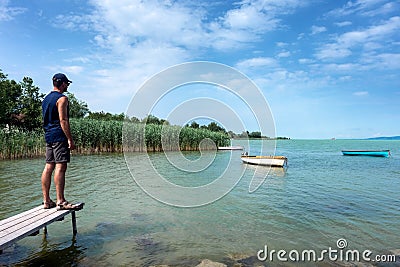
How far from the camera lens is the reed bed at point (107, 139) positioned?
21.6m

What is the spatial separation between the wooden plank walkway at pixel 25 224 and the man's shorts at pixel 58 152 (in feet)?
2.97

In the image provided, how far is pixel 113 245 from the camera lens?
18.6 ft

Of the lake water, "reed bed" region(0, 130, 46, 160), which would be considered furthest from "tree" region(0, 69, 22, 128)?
the lake water

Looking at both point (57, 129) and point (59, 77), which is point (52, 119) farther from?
point (59, 77)

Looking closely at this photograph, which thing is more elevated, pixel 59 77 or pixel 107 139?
pixel 59 77

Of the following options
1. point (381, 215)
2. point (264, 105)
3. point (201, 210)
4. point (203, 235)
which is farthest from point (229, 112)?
point (381, 215)

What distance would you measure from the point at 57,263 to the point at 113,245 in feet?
3.52

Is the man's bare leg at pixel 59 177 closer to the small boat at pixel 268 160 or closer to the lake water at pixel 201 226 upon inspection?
the lake water at pixel 201 226

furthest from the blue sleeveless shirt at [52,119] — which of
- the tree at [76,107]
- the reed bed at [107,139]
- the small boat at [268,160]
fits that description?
the tree at [76,107]

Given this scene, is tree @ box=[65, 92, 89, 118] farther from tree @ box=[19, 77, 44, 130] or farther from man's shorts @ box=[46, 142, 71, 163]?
man's shorts @ box=[46, 142, 71, 163]

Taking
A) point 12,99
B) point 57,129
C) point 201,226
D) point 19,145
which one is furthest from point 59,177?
point 12,99

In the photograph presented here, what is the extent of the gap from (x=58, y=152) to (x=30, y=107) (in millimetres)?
40663

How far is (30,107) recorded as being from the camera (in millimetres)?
40000

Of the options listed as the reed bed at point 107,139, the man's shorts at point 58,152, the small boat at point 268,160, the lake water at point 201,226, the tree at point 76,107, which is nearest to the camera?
the man's shorts at point 58,152
